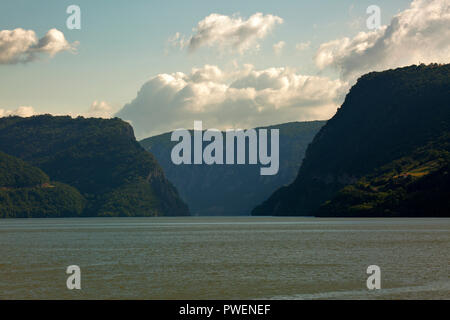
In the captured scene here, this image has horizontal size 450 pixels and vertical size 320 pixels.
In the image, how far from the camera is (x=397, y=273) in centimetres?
7862

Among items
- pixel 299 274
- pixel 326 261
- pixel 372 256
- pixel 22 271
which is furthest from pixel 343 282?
pixel 22 271

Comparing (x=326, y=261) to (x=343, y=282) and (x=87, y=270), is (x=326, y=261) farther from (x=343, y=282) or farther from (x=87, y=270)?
(x=87, y=270)

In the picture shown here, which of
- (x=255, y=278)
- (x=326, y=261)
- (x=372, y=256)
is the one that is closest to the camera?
(x=255, y=278)

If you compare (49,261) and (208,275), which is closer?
(208,275)

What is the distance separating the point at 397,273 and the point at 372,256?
79.6ft
